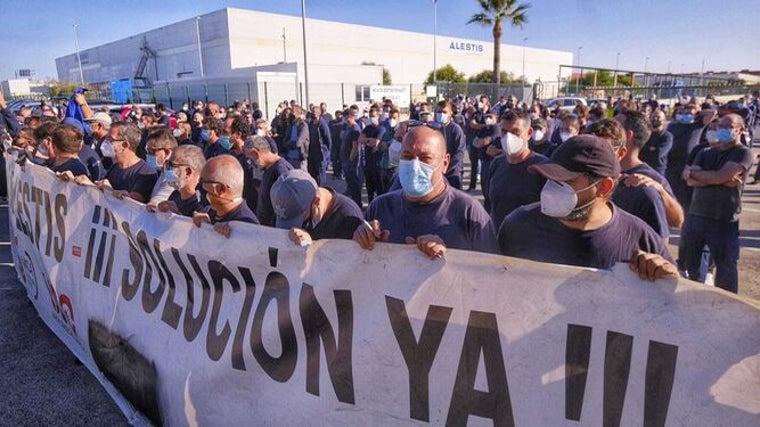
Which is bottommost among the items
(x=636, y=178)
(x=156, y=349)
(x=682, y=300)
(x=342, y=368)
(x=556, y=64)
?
(x=156, y=349)

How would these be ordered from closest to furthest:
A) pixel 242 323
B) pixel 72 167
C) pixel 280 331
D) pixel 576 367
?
pixel 576 367
pixel 280 331
pixel 242 323
pixel 72 167

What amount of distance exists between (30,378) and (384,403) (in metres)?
3.18

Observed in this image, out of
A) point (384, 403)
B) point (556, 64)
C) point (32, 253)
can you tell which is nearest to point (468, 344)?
point (384, 403)

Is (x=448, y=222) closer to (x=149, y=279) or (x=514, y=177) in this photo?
(x=514, y=177)

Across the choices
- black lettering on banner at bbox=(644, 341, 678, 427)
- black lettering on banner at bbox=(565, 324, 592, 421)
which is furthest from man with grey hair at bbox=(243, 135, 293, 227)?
black lettering on banner at bbox=(644, 341, 678, 427)

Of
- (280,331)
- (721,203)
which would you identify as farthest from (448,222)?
(721,203)

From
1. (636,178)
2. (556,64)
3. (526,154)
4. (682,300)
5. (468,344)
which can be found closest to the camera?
(682,300)

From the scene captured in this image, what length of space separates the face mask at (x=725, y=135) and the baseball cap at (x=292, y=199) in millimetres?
3570

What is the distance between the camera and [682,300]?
161 centimetres

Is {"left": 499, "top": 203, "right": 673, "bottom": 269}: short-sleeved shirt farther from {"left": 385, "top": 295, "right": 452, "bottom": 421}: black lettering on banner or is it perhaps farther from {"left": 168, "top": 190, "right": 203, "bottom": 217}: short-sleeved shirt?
{"left": 168, "top": 190, "right": 203, "bottom": 217}: short-sleeved shirt

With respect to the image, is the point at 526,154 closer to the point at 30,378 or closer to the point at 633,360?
the point at 633,360

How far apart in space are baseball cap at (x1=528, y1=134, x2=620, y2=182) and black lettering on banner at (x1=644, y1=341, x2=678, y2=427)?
2.56 ft

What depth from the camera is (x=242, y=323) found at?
2490 mm

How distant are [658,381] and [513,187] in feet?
8.14
